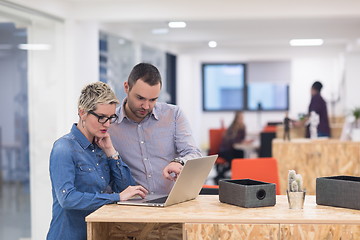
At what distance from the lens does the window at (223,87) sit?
18344mm

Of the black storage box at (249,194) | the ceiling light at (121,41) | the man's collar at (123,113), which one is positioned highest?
the ceiling light at (121,41)

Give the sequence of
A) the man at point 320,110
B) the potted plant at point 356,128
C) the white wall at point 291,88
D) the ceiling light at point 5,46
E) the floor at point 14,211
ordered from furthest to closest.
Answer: the white wall at point 291,88
the man at point 320,110
the potted plant at point 356,128
the floor at point 14,211
the ceiling light at point 5,46

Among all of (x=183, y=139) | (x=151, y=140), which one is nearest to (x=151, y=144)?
(x=151, y=140)

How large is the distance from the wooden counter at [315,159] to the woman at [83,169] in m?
4.85

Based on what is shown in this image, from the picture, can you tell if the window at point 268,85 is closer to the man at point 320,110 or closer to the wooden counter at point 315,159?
the man at point 320,110

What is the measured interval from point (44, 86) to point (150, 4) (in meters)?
1.63

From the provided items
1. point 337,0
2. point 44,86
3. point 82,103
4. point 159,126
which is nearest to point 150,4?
point 44,86

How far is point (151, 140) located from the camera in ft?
12.7

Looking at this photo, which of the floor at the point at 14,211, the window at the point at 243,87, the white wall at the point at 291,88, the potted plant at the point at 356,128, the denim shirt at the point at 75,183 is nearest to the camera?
the denim shirt at the point at 75,183

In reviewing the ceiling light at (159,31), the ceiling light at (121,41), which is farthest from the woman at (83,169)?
the ceiling light at (159,31)

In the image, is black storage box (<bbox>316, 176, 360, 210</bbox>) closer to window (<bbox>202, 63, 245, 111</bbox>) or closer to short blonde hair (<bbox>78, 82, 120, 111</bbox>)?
short blonde hair (<bbox>78, 82, 120, 111</bbox>)

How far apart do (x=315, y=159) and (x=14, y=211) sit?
3774mm

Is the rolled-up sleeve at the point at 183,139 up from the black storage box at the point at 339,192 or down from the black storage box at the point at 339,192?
up

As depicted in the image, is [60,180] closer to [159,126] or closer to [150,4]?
[159,126]
